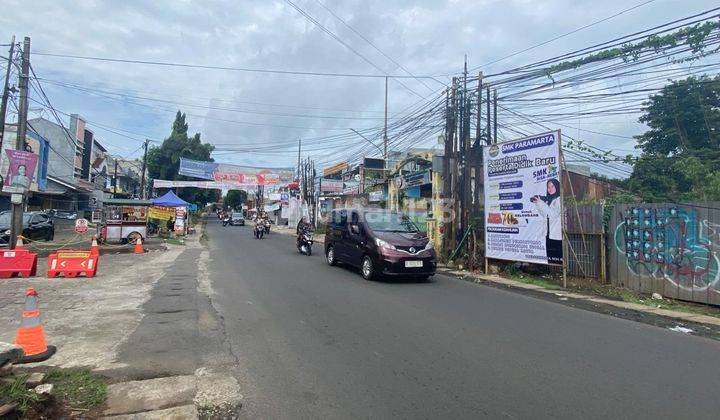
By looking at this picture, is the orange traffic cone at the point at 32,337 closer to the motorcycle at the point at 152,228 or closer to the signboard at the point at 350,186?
the motorcycle at the point at 152,228

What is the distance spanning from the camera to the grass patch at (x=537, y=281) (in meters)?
11.1

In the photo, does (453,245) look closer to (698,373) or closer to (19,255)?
(698,373)

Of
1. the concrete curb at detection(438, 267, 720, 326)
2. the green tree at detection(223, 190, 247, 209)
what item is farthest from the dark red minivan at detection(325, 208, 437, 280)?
the green tree at detection(223, 190, 247, 209)

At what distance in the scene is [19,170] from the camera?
13.9m

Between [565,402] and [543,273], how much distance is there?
8896mm

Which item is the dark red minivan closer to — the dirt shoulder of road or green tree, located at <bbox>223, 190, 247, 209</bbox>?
the dirt shoulder of road

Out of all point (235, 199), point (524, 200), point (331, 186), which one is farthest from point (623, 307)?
point (235, 199)

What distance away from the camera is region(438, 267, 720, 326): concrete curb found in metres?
7.78

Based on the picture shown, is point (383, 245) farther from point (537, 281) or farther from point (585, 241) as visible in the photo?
point (585, 241)

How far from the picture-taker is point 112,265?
14102 millimetres

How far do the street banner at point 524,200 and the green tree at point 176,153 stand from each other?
1986 inches

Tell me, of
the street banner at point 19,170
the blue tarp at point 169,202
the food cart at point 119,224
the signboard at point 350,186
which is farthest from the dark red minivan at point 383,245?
the signboard at point 350,186

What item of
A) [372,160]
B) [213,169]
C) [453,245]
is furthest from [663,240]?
[213,169]

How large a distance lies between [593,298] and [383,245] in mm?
4742
